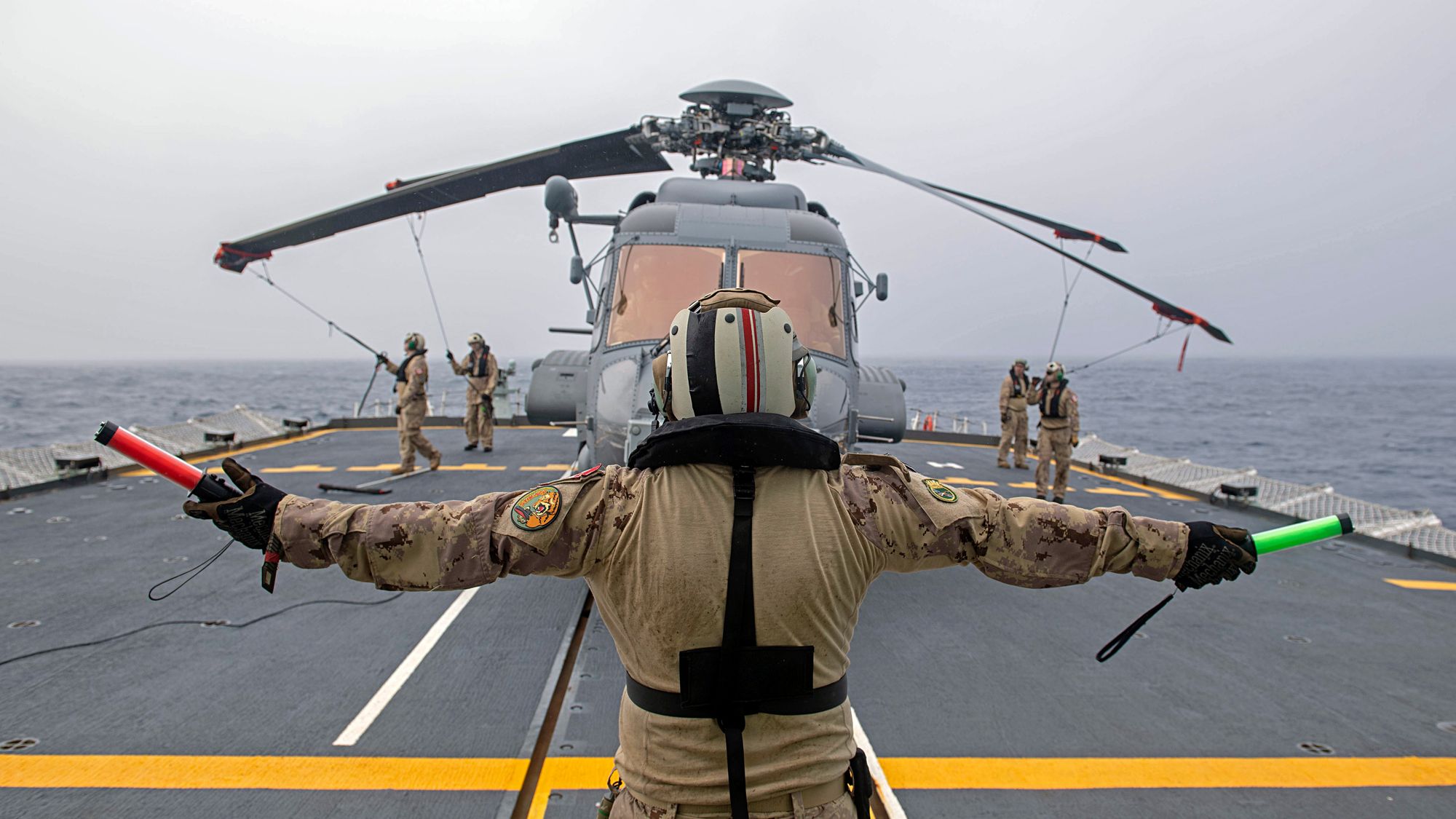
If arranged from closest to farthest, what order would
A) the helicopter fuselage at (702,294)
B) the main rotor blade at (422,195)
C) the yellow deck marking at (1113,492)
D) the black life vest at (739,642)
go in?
the black life vest at (739,642), the helicopter fuselage at (702,294), the main rotor blade at (422,195), the yellow deck marking at (1113,492)

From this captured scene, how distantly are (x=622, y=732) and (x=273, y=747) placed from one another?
8.70 feet

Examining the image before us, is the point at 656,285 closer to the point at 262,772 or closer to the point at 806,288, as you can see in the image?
the point at 806,288

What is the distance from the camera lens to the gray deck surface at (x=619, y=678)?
3.12 metres

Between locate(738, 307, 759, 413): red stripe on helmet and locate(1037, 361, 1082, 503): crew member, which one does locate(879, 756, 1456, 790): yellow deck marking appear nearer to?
locate(738, 307, 759, 413): red stripe on helmet

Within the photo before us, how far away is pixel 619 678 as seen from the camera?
407 cm

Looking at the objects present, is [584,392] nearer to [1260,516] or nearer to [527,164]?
[527,164]

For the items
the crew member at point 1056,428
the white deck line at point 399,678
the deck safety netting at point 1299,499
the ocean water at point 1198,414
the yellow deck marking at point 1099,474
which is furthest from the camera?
the ocean water at point 1198,414

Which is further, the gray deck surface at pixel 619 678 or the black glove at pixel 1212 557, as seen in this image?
the gray deck surface at pixel 619 678

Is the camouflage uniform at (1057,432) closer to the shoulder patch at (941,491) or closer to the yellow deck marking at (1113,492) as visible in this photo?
the yellow deck marking at (1113,492)

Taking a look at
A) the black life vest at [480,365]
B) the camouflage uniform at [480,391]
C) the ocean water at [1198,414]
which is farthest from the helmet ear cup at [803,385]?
Result: the ocean water at [1198,414]

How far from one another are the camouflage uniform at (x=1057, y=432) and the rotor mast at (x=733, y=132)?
443 centimetres

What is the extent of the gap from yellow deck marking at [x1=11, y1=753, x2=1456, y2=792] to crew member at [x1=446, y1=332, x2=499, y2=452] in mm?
8900

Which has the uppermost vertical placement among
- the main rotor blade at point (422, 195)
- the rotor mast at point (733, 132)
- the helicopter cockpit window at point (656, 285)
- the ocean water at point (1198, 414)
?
the rotor mast at point (733, 132)

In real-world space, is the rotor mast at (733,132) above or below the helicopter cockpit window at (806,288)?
above
